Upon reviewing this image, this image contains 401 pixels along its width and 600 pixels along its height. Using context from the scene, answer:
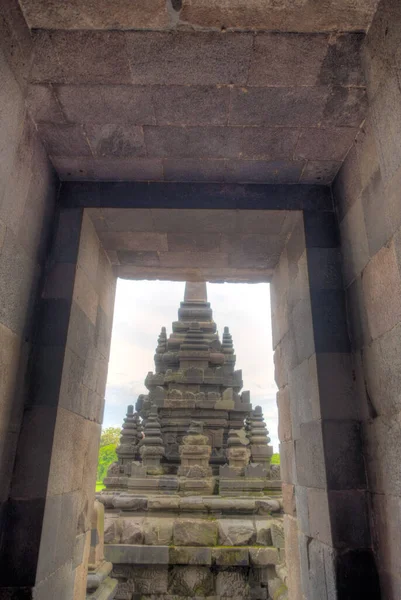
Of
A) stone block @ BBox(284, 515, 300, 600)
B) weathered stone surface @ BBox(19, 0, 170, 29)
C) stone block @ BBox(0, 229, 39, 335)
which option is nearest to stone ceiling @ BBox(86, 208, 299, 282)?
stone block @ BBox(0, 229, 39, 335)

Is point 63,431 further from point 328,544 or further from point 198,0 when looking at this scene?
point 198,0

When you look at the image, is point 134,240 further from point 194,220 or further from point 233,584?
point 233,584

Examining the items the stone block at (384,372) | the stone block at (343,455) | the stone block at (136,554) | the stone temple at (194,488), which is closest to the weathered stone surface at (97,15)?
the stone block at (384,372)

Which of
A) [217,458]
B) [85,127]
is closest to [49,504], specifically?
[85,127]

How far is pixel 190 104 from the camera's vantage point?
2.98 meters

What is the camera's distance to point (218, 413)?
42.6ft

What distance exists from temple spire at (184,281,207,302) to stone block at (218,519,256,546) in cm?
964

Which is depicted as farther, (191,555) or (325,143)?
(191,555)

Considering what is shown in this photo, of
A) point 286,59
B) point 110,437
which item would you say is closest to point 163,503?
point 286,59

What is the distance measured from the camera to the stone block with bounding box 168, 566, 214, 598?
697cm

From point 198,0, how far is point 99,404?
147 inches

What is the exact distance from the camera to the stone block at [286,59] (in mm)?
2629

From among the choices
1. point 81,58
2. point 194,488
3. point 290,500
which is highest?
point 81,58

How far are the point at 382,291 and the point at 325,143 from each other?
4.43 ft
